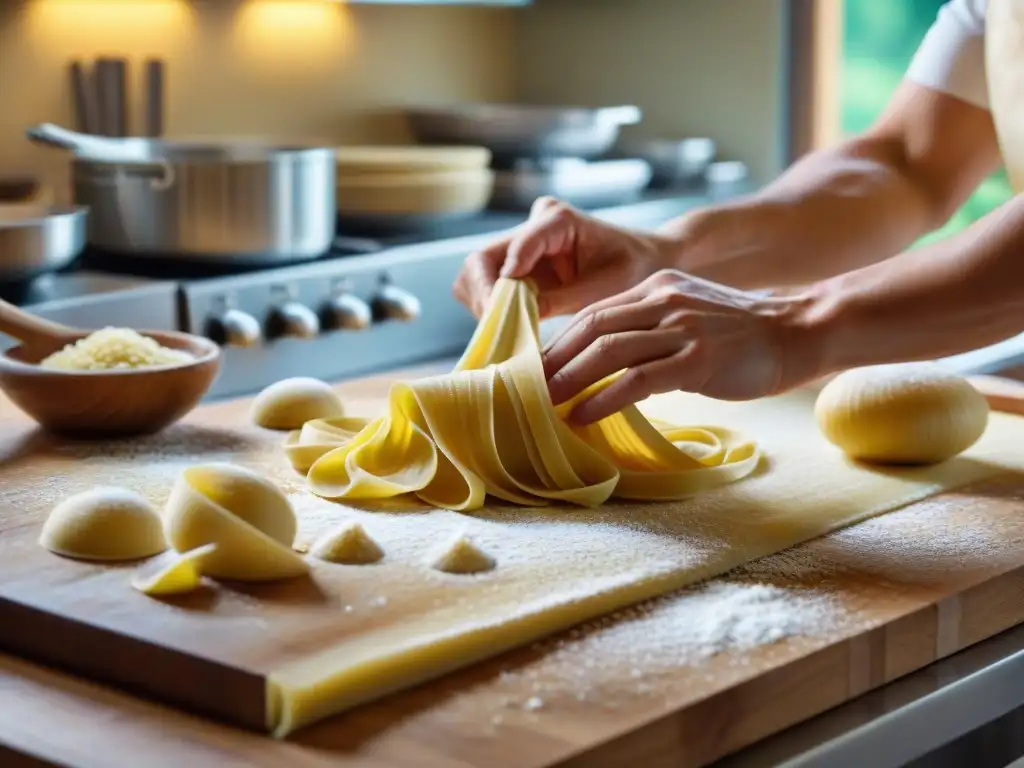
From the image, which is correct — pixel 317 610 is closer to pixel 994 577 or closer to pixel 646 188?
pixel 994 577

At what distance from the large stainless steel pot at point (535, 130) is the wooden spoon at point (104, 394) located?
59.3 inches

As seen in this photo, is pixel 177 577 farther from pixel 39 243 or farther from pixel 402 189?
pixel 402 189

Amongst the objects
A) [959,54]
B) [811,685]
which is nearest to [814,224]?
[959,54]

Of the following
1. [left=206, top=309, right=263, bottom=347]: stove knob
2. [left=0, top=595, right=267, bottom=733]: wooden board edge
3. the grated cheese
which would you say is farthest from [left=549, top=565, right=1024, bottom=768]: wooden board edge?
[left=206, top=309, right=263, bottom=347]: stove knob

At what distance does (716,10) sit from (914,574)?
238 centimetres

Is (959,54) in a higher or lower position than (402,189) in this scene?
higher

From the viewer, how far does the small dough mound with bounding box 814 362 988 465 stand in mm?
1332

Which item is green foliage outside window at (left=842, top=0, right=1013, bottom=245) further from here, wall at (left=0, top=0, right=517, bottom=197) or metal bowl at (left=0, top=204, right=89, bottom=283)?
metal bowl at (left=0, top=204, right=89, bottom=283)

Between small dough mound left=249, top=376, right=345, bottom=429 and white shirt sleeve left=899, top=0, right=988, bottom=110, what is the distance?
2.92 ft

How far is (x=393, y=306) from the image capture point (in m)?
2.36

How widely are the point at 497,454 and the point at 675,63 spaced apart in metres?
2.27

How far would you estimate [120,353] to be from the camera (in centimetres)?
142

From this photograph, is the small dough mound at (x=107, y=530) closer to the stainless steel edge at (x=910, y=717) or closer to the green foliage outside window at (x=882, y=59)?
the stainless steel edge at (x=910, y=717)

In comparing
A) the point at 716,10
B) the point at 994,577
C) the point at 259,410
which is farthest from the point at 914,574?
the point at 716,10
